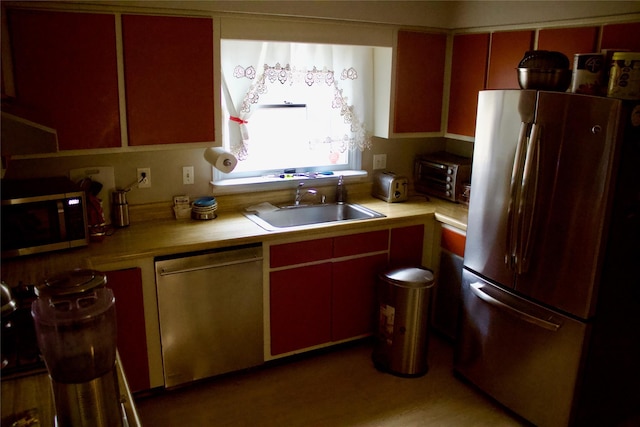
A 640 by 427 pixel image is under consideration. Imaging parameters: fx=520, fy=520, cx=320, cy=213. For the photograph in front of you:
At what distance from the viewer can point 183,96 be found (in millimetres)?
2727

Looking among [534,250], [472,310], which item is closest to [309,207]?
[472,310]

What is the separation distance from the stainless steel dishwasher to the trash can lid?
0.76 meters

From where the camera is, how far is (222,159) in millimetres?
2881

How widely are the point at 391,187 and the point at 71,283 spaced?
7.87ft

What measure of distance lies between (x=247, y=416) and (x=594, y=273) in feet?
5.88

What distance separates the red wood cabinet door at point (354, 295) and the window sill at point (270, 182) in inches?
25.5

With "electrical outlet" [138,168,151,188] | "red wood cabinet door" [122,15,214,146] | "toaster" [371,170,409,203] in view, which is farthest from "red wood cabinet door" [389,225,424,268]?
"electrical outlet" [138,168,151,188]

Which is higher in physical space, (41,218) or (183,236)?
(41,218)

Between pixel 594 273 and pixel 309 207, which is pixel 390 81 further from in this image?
pixel 594 273

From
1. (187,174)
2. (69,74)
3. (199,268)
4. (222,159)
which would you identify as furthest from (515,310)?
(69,74)

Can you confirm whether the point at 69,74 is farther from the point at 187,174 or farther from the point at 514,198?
the point at 514,198

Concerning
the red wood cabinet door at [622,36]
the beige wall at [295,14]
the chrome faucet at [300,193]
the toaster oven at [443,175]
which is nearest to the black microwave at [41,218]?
the beige wall at [295,14]

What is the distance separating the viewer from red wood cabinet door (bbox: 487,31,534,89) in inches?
117

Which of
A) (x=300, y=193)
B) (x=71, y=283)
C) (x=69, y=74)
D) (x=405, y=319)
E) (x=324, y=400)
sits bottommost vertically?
(x=324, y=400)
